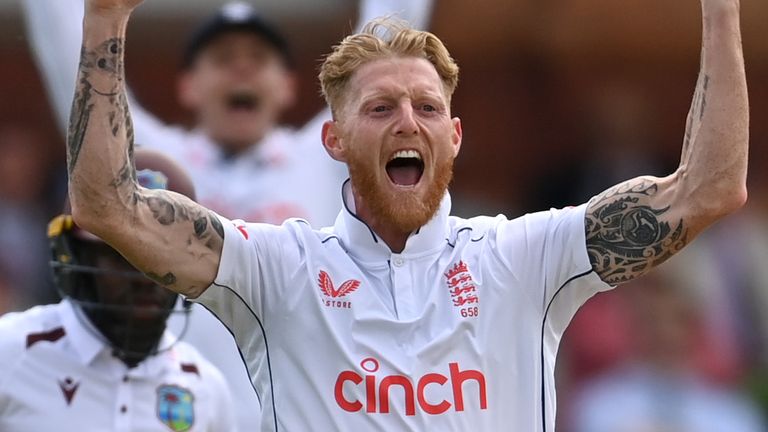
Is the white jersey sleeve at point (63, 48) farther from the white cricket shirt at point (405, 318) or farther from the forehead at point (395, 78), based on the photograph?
the white cricket shirt at point (405, 318)

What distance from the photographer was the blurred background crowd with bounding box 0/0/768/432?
888 cm

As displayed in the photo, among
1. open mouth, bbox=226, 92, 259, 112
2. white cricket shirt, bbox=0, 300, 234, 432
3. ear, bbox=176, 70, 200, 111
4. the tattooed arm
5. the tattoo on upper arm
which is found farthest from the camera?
ear, bbox=176, 70, 200, 111

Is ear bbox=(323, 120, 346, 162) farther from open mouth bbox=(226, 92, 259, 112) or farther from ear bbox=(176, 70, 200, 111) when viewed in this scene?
ear bbox=(176, 70, 200, 111)

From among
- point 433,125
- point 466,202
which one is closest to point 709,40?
point 433,125

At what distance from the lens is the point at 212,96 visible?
6820mm

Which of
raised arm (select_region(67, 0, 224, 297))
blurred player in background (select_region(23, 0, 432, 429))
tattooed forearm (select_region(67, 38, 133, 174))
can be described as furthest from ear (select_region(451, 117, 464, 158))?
blurred player in background (select_region(23, 0, 432, 429))

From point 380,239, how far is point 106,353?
128 cm

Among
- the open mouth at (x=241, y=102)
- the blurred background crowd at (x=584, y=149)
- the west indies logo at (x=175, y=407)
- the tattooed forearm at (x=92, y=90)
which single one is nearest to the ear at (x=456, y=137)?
the tattooed forearm at (x=92, y=90)

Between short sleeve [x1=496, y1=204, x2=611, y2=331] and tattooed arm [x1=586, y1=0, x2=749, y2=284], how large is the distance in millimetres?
36

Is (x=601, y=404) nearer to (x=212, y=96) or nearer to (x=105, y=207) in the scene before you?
(x=212, y=96)

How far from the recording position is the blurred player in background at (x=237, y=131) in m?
6.26

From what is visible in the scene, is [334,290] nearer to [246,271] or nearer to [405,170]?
[246,271]

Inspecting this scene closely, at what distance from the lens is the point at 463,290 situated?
4070 mm

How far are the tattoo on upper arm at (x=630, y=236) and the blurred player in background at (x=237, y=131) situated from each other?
7.26 ft
